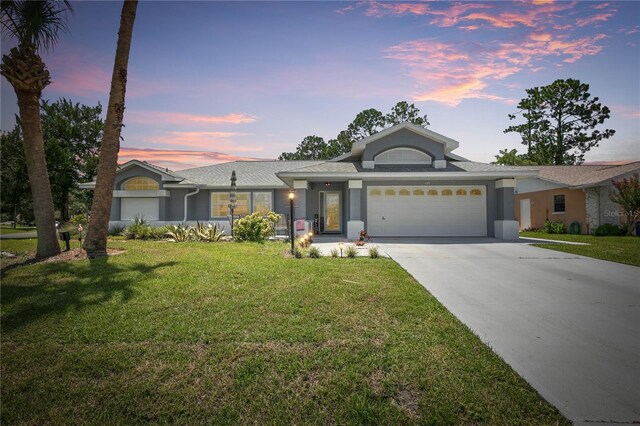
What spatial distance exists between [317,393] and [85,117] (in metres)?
37.3

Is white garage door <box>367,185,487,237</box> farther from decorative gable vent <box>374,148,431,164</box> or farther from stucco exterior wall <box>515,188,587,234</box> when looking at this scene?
stucco exterior wall <box>515,188,587,234</box>

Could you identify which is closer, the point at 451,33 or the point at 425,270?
the point at 425,270

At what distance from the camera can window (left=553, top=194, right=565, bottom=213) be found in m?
21.7

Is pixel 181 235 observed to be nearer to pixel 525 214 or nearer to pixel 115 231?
pixel 115 231

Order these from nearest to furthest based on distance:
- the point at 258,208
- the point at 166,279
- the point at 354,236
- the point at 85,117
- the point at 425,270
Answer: the point at 166,279 → the point at 425,270 → the point at 354,236 → the point at 258,208 → the point at 85,117

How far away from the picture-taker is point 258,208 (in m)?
20.5

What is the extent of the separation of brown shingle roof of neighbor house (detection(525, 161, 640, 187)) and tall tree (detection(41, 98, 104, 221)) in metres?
37.1

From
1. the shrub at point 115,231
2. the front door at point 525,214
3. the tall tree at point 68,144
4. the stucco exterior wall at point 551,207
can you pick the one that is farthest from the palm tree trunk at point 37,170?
the front door at point 525,214

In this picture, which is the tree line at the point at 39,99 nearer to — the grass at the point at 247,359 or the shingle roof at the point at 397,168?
the grass at the point at 247,359

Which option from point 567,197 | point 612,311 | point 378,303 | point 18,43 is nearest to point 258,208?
point 18,43

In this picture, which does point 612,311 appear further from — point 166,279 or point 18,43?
point 18,43

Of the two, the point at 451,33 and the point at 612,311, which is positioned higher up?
the point at 451,33

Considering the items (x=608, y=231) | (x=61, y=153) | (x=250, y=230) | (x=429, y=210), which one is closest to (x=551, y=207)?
(x=608, y=231)

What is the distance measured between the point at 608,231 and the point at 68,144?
4204 cm
